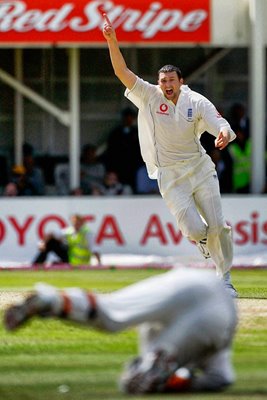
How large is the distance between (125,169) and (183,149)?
12.5 metres

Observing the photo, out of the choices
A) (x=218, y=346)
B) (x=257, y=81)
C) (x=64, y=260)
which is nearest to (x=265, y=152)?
(x=257, y=81)

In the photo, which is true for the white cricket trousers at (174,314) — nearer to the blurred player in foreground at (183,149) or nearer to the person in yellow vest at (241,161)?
the blurred player in foreground at (183,149)

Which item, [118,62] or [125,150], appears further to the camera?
[125,150]

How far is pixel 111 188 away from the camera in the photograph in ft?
81.5

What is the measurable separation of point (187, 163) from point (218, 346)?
224 inches

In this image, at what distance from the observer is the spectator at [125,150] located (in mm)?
25188

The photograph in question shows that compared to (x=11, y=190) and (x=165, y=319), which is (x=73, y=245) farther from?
(x=165, y=319)

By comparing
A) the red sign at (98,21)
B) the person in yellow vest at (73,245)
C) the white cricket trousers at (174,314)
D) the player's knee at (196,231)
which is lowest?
the person in yellow vest at (73,245)

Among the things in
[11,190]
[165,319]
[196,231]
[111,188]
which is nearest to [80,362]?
[165,319]

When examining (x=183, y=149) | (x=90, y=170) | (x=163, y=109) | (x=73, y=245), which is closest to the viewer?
(x=163, y=109)

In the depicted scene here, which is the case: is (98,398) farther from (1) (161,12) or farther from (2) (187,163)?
(1) (161,12)

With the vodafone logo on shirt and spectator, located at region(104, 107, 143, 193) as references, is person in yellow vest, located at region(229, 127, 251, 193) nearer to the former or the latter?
spectator, located at region(104, 107, 143, 193)

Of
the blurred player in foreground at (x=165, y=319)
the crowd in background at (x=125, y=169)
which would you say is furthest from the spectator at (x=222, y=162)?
the blurred player in foreground at (x=165, y=319)

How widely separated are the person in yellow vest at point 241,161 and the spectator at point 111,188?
1887mm
